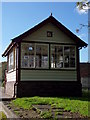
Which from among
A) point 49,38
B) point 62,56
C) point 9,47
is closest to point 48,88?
point 62,56

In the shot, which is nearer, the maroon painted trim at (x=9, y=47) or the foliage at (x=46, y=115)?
the foliage at (x=46, y=115)

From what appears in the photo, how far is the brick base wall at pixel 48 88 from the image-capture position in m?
15.6

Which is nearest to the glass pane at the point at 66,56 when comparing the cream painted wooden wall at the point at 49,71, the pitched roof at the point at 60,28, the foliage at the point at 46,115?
the cream painted wooden wall at the point at 49,71

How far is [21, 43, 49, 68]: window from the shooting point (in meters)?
16.4

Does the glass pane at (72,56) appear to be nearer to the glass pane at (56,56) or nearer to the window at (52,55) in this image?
the window at (52,55)

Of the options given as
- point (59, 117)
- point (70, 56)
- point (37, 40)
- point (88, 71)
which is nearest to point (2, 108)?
point (59, 117)

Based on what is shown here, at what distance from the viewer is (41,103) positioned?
1161 cm

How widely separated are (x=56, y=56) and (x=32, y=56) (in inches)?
75.1

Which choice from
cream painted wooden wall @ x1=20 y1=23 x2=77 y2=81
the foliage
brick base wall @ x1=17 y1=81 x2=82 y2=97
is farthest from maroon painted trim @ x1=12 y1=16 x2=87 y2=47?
the foliage

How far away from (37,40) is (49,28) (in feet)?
4.46

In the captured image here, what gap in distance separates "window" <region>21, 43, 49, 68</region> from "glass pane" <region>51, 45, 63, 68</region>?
53 centimetres

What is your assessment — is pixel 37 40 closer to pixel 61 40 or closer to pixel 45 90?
pixel 61 40

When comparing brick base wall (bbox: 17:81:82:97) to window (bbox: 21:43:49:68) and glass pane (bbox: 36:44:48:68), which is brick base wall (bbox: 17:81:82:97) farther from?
glass pane (bbox: 36:44:48:68)

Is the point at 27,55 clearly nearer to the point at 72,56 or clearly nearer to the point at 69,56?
the point at 69,56
